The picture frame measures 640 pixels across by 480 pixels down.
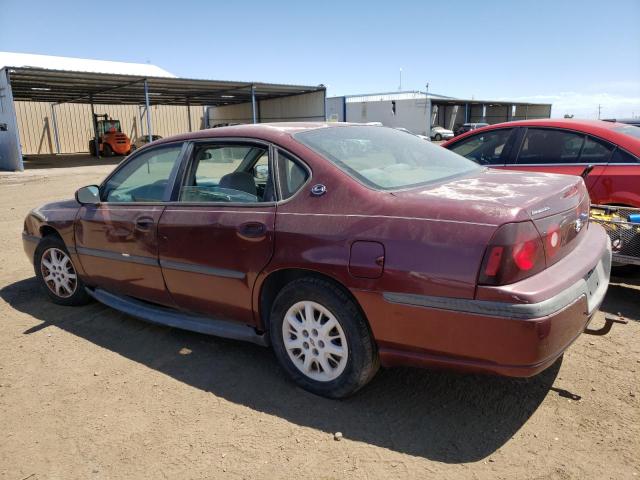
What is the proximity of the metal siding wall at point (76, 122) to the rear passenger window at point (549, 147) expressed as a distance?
117ft

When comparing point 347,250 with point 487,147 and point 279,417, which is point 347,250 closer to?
point 279,417

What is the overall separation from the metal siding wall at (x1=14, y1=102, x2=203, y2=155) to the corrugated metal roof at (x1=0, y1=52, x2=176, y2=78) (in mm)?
2869

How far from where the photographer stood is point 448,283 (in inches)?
91.6

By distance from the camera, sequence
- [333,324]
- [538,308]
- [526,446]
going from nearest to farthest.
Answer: [538,308], [526,446], [333,324]

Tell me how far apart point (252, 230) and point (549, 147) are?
374 cm

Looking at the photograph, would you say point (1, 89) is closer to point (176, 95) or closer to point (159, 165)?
A: point (176, 95)

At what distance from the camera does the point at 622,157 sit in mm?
4695

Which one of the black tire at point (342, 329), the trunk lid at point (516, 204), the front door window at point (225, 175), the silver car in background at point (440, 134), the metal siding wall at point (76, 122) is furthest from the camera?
the silver car in background at point (440, 134)

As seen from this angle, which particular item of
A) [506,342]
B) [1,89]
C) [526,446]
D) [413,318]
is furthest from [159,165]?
[1,89]

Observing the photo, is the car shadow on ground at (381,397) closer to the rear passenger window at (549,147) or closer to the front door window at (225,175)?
the front door window at (225,175)

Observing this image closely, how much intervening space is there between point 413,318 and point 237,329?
1.31m

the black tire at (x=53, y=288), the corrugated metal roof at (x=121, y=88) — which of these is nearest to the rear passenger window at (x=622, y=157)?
the black tire at (x=53, y=288)

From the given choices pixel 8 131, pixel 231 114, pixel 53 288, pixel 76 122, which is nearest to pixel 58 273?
pixel 53 288

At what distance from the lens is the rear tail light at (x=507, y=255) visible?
87.9 inches
